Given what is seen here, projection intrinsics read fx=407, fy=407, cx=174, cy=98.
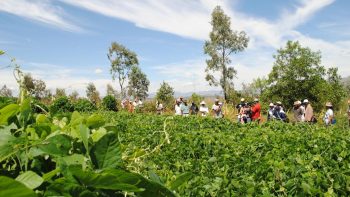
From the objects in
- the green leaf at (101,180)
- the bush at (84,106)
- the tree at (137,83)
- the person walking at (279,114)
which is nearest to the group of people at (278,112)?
Answer: the person walking at (279,114)

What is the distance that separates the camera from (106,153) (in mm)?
1026

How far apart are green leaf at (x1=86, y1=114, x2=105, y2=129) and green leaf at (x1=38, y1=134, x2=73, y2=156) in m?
0.27

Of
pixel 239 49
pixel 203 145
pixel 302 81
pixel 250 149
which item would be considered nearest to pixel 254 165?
pixel 250 149

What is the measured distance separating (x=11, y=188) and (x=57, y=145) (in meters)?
0.35

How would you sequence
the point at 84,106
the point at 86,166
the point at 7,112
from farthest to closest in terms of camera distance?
the point at 84,106 < the point at 7,112 < the point at 86,166

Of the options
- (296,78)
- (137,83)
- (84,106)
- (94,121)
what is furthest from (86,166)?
(137,83)

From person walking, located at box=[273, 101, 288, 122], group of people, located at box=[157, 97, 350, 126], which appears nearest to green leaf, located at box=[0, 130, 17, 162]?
group of people, located at box=[157, 97, 350, 126]

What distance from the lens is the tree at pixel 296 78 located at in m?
42.0

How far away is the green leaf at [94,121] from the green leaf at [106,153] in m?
0.36

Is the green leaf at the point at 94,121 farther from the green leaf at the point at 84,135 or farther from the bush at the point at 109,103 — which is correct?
the bush at the point at 109,103

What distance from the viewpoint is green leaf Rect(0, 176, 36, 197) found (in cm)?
72

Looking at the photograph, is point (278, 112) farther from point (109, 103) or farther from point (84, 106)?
point (109, 103)

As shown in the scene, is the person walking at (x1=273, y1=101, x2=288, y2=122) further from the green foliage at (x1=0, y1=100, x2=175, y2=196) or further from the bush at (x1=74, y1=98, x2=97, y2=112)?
the green foliage at (x1=0, y1=100, x2=175, y2=196)

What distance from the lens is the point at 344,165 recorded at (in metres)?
4.15
